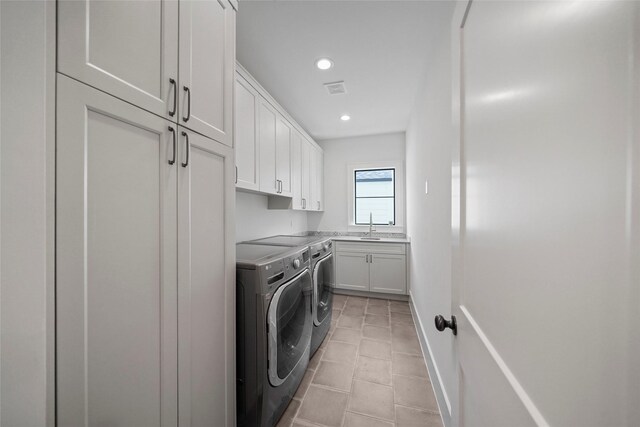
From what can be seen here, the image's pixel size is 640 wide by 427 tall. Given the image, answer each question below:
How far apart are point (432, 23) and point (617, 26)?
1685 millimetres

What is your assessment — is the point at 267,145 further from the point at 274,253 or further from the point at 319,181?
the point at 319,181

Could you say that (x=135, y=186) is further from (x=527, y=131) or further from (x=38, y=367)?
(x=527, y=131)

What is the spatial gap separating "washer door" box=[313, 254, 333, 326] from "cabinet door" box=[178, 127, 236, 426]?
91 centimetres

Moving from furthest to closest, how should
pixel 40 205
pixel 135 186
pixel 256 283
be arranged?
1. pixel 256 283
2. pixel 135 186
3. pixel 40 205

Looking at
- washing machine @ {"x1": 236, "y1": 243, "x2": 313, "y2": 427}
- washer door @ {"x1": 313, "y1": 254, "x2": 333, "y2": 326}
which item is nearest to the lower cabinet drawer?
washer door @ {"x1": 313, "y1": 254, "x2": 333, "y2": 326}

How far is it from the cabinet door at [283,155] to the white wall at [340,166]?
1.53 m

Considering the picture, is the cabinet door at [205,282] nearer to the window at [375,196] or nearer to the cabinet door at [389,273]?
the cabinet door at [389,273]

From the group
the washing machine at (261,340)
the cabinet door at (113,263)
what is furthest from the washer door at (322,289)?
the cabinet door at (113,263)

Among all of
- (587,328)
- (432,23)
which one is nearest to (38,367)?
(587,328)

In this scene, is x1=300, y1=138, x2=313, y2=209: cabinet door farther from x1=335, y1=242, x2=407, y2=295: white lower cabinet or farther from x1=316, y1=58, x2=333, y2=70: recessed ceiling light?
x1=316, y1=58, x2=333, y2=70: recessed ceiling light

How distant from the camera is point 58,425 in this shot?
0.57 metres

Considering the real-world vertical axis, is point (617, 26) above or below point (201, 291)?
above

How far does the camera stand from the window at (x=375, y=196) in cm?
389

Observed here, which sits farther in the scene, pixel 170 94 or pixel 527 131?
pixel 170 94
